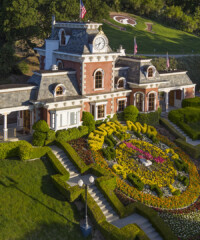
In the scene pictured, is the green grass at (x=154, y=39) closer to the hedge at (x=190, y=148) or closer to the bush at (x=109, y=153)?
the hedge at (x=190, y=148)

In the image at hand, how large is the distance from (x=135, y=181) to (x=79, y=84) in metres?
12.1

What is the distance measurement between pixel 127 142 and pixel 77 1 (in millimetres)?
32213

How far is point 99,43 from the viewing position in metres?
38.5

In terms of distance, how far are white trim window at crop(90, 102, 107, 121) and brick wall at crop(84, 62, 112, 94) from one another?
1.41m

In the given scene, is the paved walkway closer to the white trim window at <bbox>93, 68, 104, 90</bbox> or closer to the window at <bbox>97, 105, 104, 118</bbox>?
the window at <bbox>97, 105, 104, 118</bbox>

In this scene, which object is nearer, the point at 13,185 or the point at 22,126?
the point at 13,185

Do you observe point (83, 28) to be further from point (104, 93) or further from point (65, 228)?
point (65, 228)

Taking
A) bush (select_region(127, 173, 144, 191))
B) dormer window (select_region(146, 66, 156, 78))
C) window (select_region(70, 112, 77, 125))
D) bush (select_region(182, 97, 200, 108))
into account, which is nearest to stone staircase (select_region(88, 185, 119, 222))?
bush (select_region(127, 173, 144, 191))

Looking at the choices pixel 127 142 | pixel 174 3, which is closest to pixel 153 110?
pixel 127 142

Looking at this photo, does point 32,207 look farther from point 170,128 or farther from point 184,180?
point 170,128

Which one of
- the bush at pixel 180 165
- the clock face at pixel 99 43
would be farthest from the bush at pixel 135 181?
the clock face at pixel 99 43

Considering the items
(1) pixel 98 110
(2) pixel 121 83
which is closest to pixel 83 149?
(1) pixel 98 110

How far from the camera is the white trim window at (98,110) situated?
39.8m

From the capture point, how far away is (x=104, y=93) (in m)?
40.2
